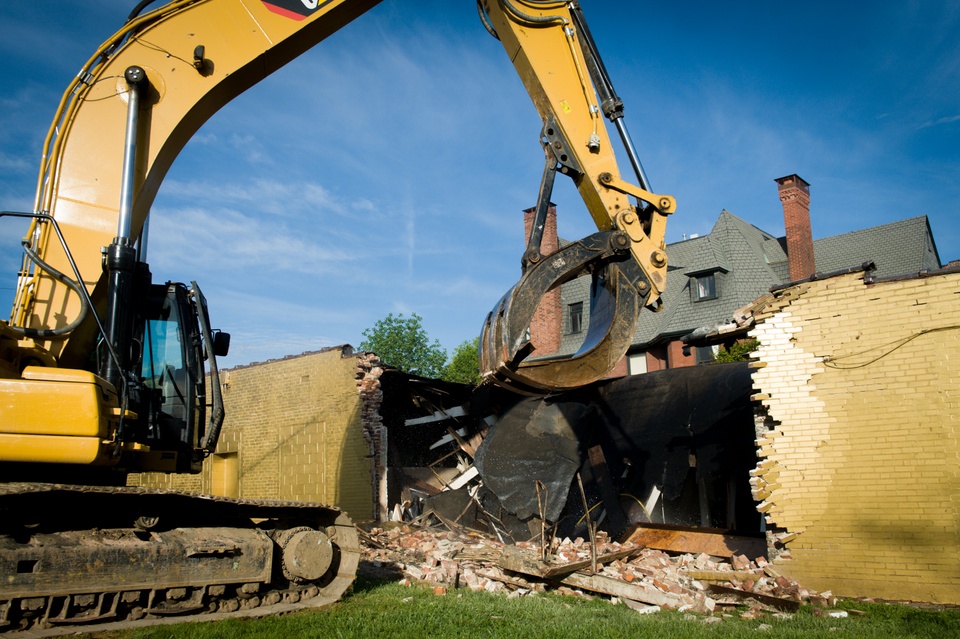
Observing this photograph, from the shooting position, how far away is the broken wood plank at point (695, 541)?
928 centimetres

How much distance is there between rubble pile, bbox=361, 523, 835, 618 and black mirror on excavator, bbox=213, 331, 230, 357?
3.11 meters

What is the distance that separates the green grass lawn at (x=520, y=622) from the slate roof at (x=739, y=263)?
66.6 feet

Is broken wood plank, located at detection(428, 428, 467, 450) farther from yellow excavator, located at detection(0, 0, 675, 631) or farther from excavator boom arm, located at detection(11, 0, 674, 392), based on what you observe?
excavator boom arm, located at detection(11, 0, 674, 392)

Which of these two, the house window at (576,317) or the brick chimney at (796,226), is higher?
the brick chimney at (796,226)

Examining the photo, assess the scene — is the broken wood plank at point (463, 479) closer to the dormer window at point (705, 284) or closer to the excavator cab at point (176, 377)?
the excavator cab at point (176, 377)

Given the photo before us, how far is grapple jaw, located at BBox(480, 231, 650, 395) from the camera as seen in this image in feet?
20.7

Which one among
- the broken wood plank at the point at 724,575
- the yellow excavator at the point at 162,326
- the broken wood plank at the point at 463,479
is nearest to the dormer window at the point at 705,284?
the broken wood plank at the point at 463,479

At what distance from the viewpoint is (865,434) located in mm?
8148

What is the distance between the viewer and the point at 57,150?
6.14 meters

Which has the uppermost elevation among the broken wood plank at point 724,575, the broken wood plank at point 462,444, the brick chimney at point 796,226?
the brick chimney at point 796,226

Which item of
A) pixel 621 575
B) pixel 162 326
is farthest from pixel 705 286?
pixel 162 326

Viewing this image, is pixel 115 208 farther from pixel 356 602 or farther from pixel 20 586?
pixel 356 602

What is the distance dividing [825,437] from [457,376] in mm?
37743

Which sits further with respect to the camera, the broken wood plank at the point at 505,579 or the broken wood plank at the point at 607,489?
the broken wood plank at the point at 607,489
